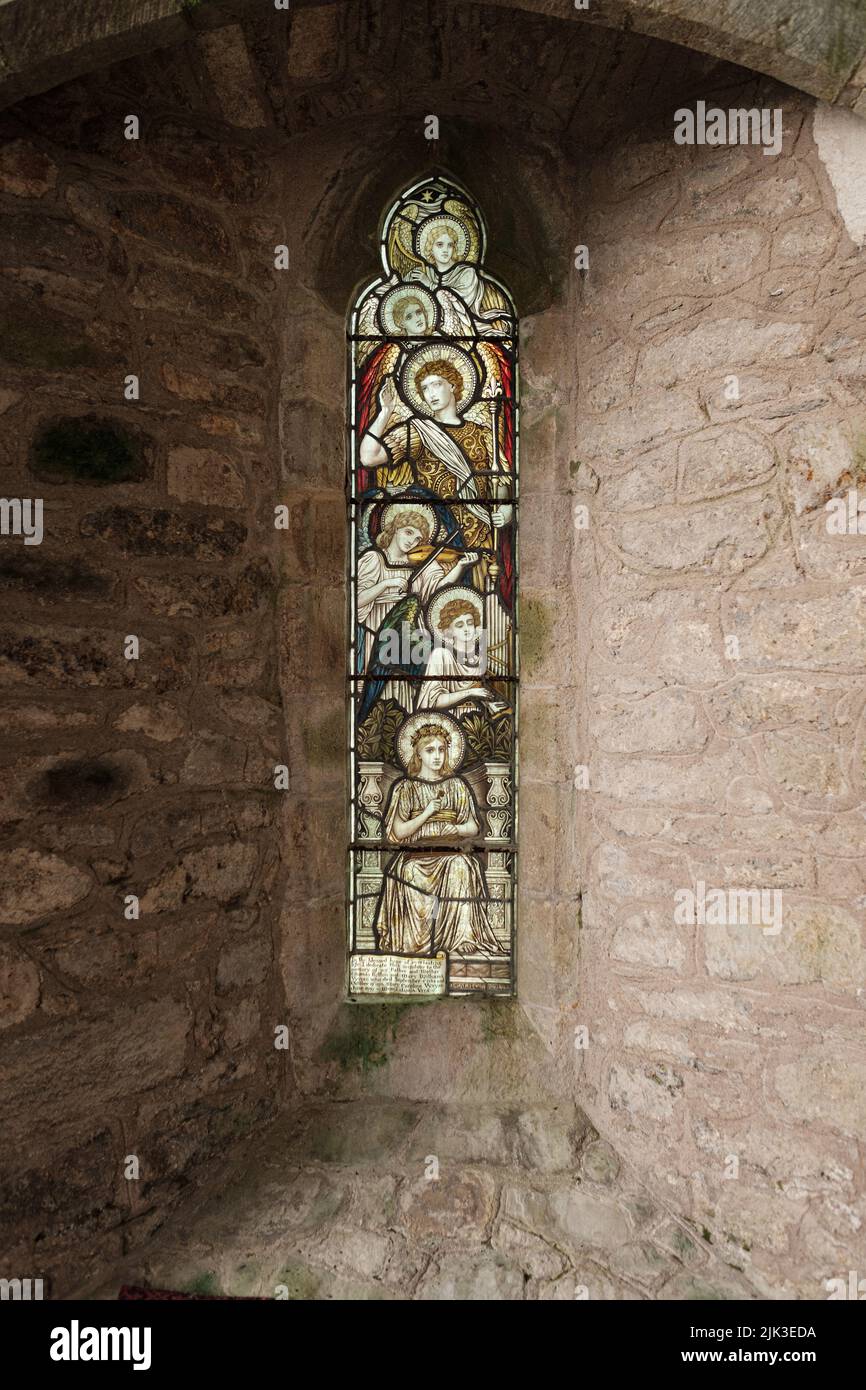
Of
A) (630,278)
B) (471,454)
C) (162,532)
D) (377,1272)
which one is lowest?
(377,1272)

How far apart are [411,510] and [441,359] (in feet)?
1.53

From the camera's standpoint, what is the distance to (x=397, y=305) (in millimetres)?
2480

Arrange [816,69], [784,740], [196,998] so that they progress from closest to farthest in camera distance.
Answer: [816,69] → [784,740] → [196,998]

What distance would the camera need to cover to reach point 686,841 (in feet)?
6.72


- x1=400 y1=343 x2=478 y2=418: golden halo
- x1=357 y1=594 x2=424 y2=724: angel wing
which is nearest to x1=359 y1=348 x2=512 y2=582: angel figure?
x1=400 y1=343 x2=478 y2=418: golden halo

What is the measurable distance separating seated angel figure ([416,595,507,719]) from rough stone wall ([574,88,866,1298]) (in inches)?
14.0

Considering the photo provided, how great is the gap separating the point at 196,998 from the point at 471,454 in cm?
174

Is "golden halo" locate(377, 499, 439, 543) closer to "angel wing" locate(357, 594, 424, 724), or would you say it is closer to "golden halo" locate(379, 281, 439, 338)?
"angel wing" locate(357, 594, 424, 724)

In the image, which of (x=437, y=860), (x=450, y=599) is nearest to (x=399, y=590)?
(x=450, y=599)

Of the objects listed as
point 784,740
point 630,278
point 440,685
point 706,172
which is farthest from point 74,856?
point 706,172

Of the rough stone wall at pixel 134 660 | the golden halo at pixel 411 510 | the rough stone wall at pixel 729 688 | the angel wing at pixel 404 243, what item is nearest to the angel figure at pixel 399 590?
the golden halo at pixel 411 510

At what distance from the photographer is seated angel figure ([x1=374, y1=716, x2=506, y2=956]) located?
2451 mm

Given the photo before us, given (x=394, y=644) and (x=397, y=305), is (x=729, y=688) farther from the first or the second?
(x=397, y=305)

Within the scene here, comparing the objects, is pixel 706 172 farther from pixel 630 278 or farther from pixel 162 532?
pixel 162 532
